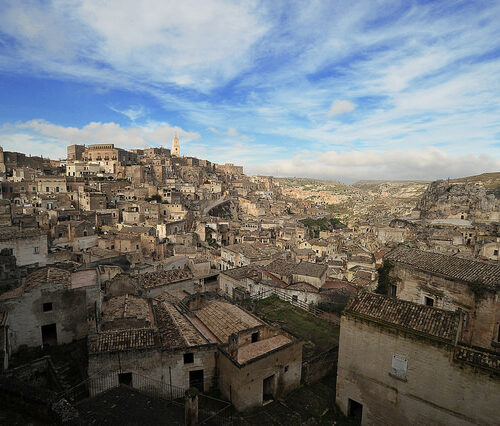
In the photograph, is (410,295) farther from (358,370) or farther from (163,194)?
(163,194)

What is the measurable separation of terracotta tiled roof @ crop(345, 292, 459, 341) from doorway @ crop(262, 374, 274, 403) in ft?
14.8

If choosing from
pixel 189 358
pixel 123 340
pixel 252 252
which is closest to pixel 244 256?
pixel 252 252

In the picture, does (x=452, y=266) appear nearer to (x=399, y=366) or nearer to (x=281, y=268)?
(x=399, y=366)

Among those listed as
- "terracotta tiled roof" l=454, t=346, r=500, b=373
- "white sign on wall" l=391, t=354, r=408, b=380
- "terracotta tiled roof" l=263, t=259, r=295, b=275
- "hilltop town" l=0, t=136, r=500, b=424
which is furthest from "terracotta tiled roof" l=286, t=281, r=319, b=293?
"terracotta tiled roof" l=454, t=346, r=500, b=373

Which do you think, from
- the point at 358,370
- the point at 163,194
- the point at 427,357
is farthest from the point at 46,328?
the point at 163,194

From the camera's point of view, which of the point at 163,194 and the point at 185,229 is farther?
the point at 163,194

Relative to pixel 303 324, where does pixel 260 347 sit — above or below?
above

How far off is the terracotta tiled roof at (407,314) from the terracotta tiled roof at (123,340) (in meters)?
8.04

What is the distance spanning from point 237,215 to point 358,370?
70.0 meters

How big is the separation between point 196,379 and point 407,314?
8897mm

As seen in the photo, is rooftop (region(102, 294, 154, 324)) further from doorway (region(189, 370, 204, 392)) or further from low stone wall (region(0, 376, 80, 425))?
low stone wall (region(0, 376, 80, 425))

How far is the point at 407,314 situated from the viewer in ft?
37.0

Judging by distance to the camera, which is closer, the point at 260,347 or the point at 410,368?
the point at 410,368

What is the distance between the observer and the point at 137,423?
8.33 m
